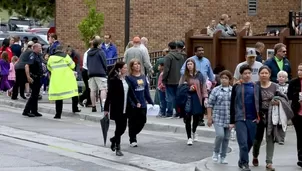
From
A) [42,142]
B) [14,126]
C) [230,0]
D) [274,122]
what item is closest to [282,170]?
[274,122]

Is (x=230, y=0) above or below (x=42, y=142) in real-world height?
above

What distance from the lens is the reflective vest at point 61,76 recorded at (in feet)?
66.4

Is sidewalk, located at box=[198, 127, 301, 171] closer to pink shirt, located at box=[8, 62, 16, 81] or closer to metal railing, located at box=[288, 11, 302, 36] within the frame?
metal railing, located at box=[288, 11, 302, 36]

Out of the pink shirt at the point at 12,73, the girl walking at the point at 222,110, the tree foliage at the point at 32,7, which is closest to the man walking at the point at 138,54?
the pink shirt at the point at 12,73

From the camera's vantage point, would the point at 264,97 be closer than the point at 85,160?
Yes

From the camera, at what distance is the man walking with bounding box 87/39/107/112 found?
20.6m

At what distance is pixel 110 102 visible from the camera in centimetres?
1480

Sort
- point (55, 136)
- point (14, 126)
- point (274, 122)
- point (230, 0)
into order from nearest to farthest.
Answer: point (274, 122) < point (55, 136) < point (14, 126) < point (230, 0)

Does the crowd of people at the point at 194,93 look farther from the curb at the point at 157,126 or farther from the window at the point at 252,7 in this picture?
the window at the point at 252,7

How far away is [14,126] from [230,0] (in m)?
14.4

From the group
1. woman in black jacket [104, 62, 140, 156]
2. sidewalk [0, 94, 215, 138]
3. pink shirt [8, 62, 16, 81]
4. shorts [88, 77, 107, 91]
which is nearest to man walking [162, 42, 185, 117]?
sidewalk [0, 94, 215, 138]

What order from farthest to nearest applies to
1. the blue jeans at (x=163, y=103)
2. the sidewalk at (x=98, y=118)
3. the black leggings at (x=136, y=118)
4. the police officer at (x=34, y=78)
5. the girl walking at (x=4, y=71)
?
1. the girl walking at (x=4, y=71)
2. the police officer at (x=34, y=78)
3. the blue jeans at (x=163, y=103)
4. the sidewalk at (x=98, y=118)
5. the black leggings at (x=136, y=118)

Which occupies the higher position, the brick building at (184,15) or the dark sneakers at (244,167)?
the brick building at (184,15)

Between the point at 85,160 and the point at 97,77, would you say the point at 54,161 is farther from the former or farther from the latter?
the point at 97,77
